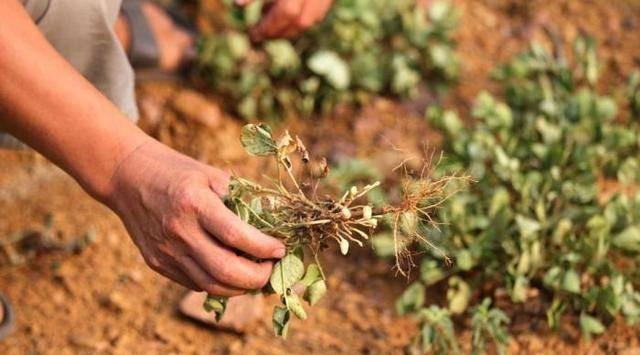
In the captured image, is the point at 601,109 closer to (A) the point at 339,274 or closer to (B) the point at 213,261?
(A) the point at 339,274

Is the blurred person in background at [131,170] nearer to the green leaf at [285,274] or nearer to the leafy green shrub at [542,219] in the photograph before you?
the green leaf at [285,274]

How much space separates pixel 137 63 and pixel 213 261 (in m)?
1.35

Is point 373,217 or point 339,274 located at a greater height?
point 373,217

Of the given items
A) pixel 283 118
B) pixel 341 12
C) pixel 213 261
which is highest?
pixel 213 261

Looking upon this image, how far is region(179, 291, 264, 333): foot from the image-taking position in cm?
192

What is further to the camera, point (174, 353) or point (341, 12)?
point (341, 12)

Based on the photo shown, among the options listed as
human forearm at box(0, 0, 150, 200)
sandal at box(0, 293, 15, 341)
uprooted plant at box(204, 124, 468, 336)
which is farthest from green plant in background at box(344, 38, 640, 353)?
sandal at box(0, 293, 15, 341)

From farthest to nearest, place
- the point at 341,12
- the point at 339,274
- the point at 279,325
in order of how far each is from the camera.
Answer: the point at 341,12, the point at 339,274, the point at 279,325

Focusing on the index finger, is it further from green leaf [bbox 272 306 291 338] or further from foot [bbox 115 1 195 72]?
foot [bbox 115 1 195 72]

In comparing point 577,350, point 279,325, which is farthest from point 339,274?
point 279,325

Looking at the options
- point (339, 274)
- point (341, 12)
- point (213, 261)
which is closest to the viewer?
point (213, 261)

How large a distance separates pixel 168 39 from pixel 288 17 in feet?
2.34

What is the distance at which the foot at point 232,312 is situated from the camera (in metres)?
1.92

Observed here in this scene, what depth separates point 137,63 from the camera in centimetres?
257
